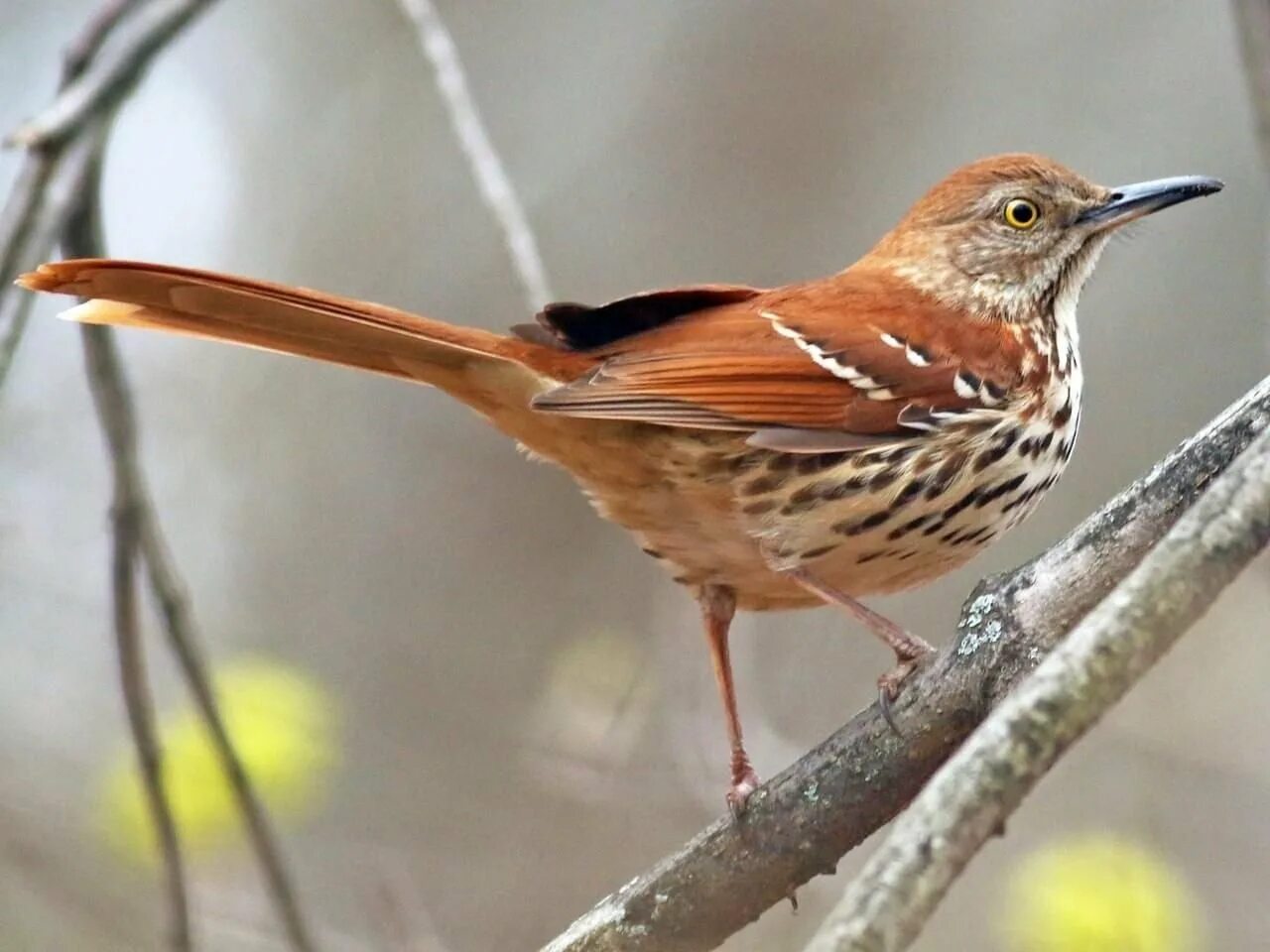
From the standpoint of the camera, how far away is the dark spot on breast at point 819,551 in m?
2.98

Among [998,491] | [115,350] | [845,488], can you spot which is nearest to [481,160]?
[115,350]

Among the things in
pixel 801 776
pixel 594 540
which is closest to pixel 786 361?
pixel 801 776

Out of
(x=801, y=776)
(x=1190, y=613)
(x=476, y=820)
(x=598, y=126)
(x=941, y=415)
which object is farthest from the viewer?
(x=598, y=126)

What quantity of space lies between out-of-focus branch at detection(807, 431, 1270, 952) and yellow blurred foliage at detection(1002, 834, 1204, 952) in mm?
1910

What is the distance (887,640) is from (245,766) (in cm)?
161

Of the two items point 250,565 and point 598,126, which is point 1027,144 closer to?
point 598,126

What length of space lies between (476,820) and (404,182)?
3213 mm

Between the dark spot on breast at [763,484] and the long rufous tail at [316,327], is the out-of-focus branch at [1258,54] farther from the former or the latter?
the long rufous tail at [316,327]

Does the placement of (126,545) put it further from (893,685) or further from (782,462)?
(893,685)

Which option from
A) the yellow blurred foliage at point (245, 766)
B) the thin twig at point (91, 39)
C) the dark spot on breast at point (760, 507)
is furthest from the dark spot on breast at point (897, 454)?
the thin twig at point (91, 39)

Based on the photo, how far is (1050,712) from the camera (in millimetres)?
1350

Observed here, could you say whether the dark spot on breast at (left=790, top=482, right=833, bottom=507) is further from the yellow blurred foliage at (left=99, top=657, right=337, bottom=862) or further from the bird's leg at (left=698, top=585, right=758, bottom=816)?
the yellow blurred foliage at (left=99, top=657, right=337, bottom=862)

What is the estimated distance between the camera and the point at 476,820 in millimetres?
5145

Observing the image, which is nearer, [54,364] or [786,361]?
[786,361]
